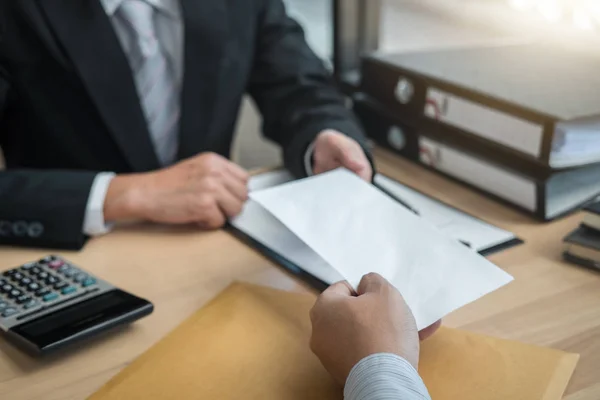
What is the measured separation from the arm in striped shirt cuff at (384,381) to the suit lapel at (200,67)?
64cm

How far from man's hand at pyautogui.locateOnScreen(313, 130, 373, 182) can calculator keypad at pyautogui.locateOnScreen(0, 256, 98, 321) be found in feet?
1.21

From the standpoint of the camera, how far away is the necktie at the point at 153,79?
0.97 metres

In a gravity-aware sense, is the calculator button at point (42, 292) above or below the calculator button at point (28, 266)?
above

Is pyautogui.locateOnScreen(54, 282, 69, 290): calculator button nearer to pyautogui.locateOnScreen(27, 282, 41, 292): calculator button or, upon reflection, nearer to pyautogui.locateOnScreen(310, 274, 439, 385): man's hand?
pyautogui.locateOnScreen(27, 282, 41, 292): calculator button

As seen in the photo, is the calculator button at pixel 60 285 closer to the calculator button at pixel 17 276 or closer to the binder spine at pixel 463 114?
the calculator button at pixel 17 276

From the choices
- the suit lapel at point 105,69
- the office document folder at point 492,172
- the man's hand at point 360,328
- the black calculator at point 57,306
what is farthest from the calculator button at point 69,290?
the office document folder at point 492,172

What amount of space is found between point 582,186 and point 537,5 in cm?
40

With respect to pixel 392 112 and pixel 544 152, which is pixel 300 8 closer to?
pixel 392 112

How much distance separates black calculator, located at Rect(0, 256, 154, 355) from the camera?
58cm

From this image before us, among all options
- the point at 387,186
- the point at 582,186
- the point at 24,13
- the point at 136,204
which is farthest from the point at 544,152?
the point at 24,13

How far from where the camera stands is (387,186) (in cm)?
93

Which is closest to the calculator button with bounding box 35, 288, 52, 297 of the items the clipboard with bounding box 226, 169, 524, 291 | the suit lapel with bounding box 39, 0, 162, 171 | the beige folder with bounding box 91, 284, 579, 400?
the beige folder with bounding box 91, 284, 579, 400

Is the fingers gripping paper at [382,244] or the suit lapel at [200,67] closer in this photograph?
the fingers gripping paper at [382,244]

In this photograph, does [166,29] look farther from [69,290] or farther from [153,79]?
[69,290]
